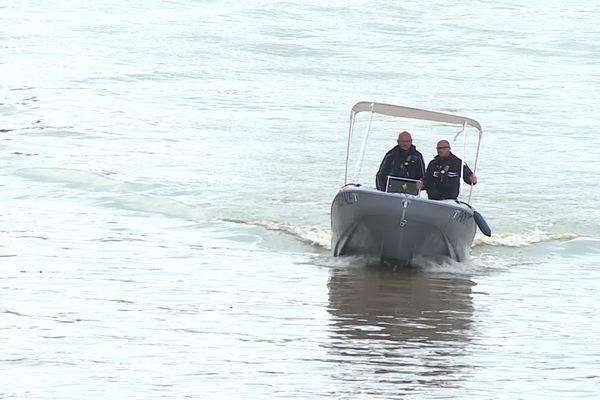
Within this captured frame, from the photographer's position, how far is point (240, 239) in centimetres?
1672

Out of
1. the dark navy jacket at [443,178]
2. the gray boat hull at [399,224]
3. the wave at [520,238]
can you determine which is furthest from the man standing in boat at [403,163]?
the wave at [520,238]

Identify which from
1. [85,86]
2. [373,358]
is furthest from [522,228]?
[85,86]

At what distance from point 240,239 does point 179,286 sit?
345 cm

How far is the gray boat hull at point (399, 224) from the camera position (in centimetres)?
1414

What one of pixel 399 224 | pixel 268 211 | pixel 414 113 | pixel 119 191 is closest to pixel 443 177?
pixel 414 113

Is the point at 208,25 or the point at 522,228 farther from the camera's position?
the point at 208,25

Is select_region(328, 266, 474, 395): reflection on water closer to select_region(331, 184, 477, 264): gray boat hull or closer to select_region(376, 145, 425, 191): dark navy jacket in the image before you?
select_region(331, 184, 477, 264): gray boat hull

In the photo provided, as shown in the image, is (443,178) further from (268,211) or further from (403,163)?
(268,211)

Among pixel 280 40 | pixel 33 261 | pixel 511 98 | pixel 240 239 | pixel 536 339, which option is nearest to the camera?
pixel 536 339

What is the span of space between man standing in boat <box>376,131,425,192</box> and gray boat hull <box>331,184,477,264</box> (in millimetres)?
673

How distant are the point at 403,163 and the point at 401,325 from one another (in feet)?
11.0

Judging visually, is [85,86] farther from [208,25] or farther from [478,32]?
[478,32]

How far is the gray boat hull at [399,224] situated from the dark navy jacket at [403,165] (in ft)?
2.20

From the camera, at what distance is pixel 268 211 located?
18.9 meters
